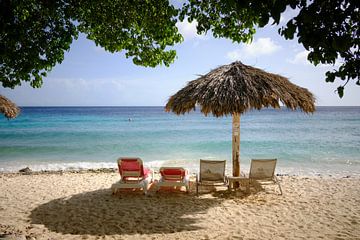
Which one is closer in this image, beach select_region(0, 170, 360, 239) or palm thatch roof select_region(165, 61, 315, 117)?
beach select_region(0, 170, 360, 239)

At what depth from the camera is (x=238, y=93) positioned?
5.64 meters

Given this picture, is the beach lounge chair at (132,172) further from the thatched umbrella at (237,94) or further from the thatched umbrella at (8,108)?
the thatched umbrella at (8,108)

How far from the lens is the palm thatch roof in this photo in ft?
18.4

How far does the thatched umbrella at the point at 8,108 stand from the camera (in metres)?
9.59

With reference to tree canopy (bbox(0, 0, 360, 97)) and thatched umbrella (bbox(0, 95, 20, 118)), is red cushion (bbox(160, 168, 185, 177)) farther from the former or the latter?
thatched umbrella (bbox(0, 95, 20, 118))

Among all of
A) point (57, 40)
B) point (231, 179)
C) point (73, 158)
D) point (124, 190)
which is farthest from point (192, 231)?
point (73, 158)

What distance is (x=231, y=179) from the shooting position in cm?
593

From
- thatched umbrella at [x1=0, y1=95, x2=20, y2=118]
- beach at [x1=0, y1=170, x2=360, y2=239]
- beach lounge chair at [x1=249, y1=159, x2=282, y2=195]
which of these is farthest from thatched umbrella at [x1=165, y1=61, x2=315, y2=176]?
thatched umbrella at [x1=0, y1=95, x2=20, y2=118]

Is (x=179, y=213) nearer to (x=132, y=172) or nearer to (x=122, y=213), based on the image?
(x=122, y=213)

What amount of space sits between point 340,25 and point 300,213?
12.8ft

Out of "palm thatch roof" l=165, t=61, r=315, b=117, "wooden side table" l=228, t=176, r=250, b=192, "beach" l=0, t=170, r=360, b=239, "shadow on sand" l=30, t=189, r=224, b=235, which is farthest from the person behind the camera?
"wooden side table" l=228, t=176, r=250, b=192

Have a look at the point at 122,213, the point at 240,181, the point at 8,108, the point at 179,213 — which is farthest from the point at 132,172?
the point at 8,108

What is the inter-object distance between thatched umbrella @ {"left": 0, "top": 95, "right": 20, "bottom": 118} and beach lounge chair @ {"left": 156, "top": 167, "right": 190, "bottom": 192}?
6.87 meters

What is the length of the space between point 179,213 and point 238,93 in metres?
2.64
